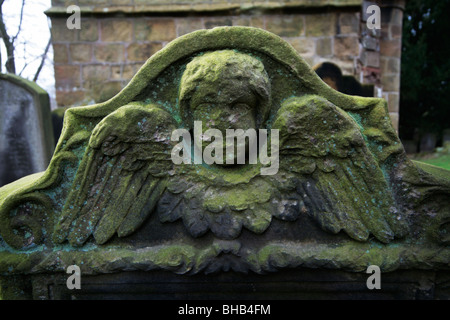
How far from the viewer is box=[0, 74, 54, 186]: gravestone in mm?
3910

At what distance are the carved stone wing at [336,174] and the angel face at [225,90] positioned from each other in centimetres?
14

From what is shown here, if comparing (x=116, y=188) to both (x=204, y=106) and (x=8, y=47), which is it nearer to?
(x=204, y=106)

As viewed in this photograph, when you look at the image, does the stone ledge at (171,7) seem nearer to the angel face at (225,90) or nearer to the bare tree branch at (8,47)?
the angel face at (225,90)

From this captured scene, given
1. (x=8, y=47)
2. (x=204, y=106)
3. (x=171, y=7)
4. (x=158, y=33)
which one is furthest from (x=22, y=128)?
(x=8, y=47)

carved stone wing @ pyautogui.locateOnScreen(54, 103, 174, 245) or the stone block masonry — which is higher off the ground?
the stone block masonry

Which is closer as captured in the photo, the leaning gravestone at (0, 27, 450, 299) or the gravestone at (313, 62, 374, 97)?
the leaning gravestone at (0, 27, 450, 299)

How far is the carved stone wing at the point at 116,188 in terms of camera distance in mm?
1581

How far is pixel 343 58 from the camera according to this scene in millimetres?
5066

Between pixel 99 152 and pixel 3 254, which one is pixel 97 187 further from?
pixel 3 254

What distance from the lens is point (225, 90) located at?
4.92ft

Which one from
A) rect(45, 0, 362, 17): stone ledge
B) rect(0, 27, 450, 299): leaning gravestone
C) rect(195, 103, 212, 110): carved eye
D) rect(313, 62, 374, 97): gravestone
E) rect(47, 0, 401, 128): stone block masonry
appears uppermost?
rect(45, 0, 362, 17): stone ledge

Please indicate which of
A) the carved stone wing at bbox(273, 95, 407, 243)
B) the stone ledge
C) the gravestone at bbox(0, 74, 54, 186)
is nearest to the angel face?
the carved stone wing at bbox(273, 95, 407, 243)

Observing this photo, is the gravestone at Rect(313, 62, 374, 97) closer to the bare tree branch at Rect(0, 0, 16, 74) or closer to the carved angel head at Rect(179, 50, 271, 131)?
the carved angel head at Rect(179, 50, 271, 131)

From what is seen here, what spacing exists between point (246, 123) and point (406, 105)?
988 cm
